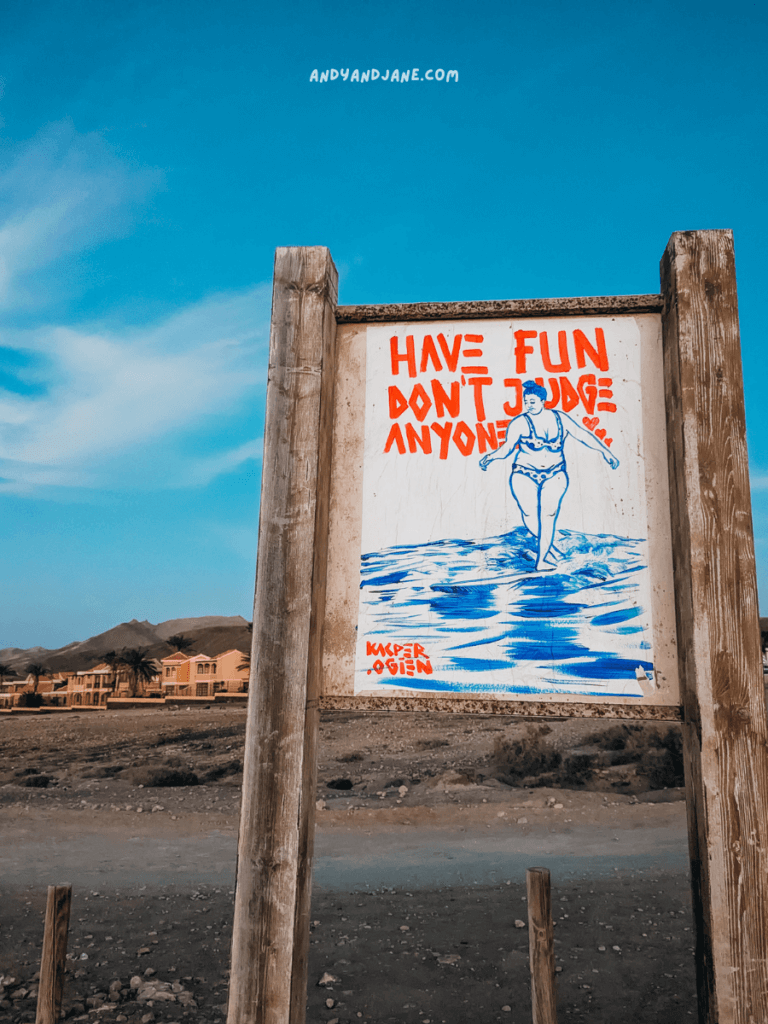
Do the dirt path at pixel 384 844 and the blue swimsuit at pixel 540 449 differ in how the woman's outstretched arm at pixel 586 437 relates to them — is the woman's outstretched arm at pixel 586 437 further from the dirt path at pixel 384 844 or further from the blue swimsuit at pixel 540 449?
the dirt path at pixel 384 844

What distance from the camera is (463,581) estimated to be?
2.77 meters

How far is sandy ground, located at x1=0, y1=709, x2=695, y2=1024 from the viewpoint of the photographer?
538 cm

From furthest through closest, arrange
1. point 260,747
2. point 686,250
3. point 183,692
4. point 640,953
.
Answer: point 183,692
point 640,953
point 686,250
point 260,747

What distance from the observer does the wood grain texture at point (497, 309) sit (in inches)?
113

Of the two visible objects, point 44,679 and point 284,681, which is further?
point 44,679

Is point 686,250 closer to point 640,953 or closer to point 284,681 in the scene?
point 284,681

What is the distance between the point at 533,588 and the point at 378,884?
7.00 metres

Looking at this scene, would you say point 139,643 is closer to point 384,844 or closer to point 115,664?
point 115,664

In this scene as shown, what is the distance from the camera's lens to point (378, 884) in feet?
26.8

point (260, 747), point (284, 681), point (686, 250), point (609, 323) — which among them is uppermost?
point (686, 250)

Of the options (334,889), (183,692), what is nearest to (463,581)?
(334,889)

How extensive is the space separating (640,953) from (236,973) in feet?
17.5

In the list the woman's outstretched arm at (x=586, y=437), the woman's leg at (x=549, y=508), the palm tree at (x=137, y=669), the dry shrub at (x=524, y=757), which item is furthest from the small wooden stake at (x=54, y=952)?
the palm tree at (x=137, y=669)

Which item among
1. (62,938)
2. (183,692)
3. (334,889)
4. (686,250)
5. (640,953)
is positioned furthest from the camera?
(183,692)
